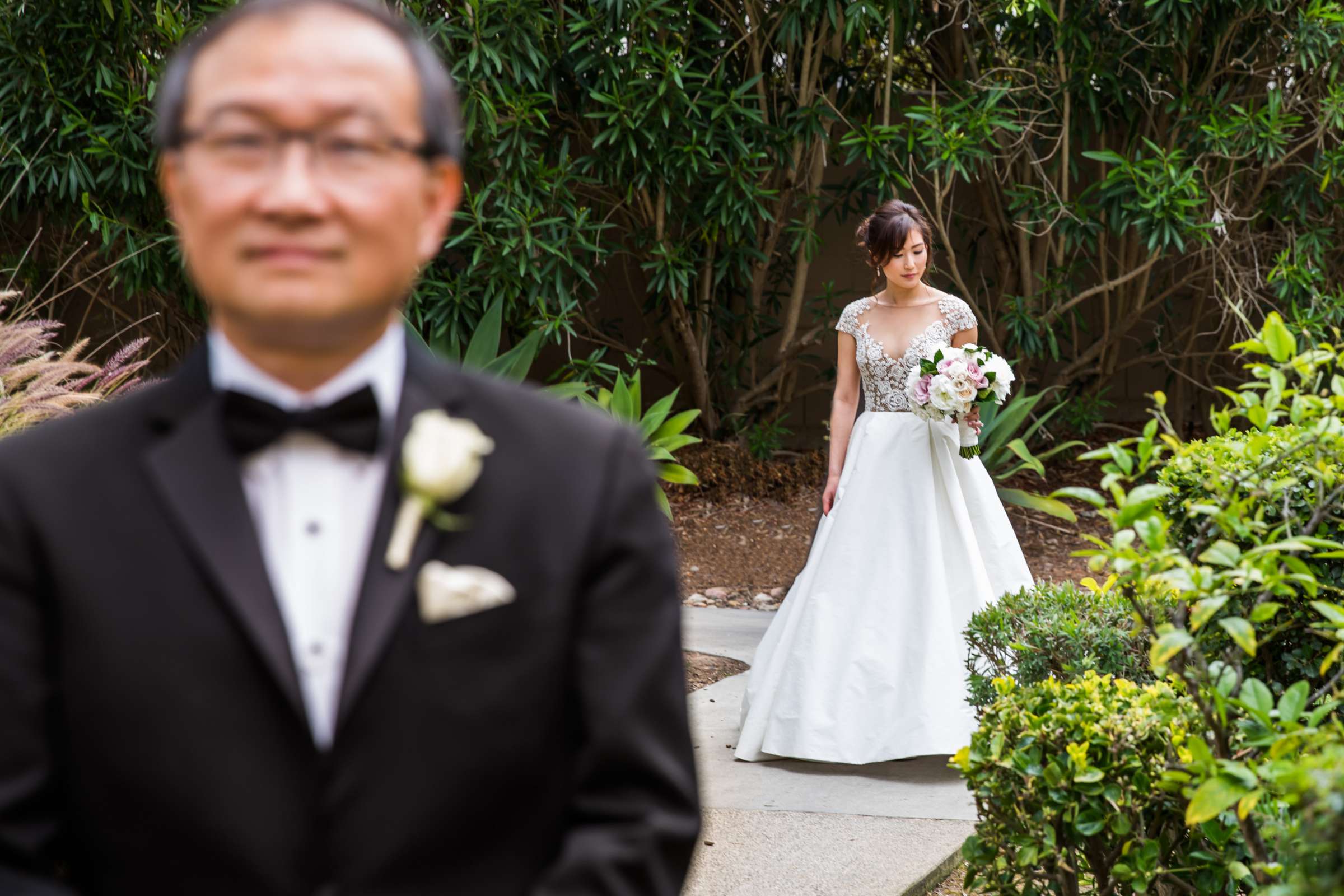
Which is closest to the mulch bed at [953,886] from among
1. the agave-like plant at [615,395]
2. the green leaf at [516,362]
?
the agave-like plant at [615,395]

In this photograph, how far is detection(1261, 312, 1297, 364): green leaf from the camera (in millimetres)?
2027

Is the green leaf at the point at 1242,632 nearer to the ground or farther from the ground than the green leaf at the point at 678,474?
farther from the ground

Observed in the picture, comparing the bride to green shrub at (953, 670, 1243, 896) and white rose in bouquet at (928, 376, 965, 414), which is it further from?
green shrub at (953, 670, 1243, 896)

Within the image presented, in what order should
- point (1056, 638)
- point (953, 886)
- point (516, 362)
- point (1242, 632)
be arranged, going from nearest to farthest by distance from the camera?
1. point (1242, 632)
2. point (1056, 638)
3. point (953, 886)
4. point (516, 362)

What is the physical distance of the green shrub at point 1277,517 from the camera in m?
2.65

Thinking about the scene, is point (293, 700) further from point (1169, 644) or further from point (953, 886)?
point (953, 886)

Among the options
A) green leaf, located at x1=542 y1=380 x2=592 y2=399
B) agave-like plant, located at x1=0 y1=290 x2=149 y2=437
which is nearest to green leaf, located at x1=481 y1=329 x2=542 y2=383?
green leaf, located at x1=542 y1=380 x2=592 y2=399

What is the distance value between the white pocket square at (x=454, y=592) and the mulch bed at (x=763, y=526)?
6815mm

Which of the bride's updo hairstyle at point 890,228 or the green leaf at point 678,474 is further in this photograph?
the green leaf at point 678,474

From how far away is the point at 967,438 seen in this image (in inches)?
202

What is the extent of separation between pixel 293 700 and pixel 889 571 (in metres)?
3.99

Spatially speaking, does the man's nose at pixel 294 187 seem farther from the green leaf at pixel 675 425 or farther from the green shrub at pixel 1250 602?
the green leaf at pixel 675 425

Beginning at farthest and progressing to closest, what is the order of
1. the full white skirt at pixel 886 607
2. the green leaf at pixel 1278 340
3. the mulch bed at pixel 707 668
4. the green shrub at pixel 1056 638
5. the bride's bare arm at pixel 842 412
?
the mulch bed at pixel 707 668 → the bride's bare arm at pixel 842 412 → the full white skirt at pixel 886 607 → the green shrub at pixel 1056 638 → the green leaf at pixel 1278 340

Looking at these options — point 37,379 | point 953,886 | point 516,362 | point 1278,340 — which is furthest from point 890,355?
point 1278,340
